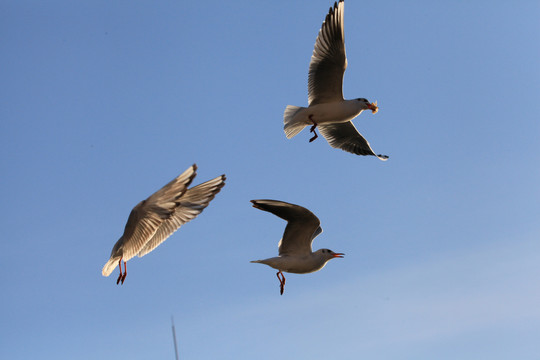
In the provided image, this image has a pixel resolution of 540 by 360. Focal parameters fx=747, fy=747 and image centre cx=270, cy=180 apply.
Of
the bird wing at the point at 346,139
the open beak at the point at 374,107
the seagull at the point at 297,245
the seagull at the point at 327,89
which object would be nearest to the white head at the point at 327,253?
the seagull at the point at 297,245

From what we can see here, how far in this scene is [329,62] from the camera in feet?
33.4

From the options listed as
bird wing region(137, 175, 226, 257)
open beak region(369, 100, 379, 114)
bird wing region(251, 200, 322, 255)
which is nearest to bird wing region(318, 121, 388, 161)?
open beak region(369, 100, 379, 114)

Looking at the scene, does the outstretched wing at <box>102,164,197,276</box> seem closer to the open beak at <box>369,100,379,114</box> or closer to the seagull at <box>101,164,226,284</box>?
the seagull at <box>101,164,226,284</box>

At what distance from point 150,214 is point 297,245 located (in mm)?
1762

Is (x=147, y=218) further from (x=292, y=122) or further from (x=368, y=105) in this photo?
(x=368, y=105)

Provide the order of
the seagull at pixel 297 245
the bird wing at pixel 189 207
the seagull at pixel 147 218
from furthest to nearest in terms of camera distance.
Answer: the bird wing at pixel 189 207 < the seagull at pixel 297 245 < the seagull at pixel 147 218

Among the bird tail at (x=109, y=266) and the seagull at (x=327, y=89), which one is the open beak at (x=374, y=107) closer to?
the seagull at (x=327, y=89)

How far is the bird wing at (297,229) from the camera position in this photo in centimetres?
837

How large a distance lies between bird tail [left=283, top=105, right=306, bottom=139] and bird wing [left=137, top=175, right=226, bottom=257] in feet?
5.89

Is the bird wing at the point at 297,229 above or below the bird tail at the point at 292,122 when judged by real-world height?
below

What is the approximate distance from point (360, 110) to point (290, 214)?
2.46 metres

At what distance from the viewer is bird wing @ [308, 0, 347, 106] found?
10.1 meters

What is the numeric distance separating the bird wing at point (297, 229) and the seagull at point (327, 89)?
1.94 meters

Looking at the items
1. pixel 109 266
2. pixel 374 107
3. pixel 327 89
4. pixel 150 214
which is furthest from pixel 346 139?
pixel 109 266
